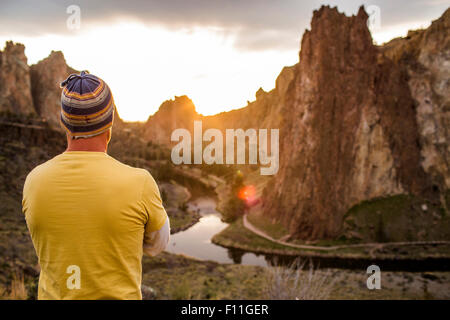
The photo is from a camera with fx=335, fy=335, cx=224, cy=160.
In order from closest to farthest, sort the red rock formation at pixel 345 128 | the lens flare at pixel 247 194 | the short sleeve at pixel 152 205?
the short sleeve at pixel 152 205 → the red rock formation at pixel 345 128 → the lens flare at pixel 247 194

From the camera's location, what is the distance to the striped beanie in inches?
93.0

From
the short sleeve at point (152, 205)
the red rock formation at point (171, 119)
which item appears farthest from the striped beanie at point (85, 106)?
the red rock formation at point (171, 119)

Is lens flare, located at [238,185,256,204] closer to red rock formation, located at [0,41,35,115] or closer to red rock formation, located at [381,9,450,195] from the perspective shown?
red rock formation, located at [381,9,450,195]

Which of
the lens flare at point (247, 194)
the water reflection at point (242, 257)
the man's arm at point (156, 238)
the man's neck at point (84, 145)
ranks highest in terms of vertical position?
the man's neck at point (84, 145)

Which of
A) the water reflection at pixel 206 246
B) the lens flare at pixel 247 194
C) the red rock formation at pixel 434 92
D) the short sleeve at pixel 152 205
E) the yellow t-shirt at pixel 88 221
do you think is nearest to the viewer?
the yellow t-shirt at pixel 88 221

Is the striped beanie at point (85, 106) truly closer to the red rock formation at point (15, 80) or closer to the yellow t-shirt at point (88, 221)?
the yellow t-shirt at point (88, 221)

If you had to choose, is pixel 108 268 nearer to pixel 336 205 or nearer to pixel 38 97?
pixel 336 205

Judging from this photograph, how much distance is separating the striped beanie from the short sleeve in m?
0.55

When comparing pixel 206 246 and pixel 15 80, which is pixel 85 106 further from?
pixel 15 80

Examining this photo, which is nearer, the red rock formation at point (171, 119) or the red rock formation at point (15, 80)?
the red rock formation at point (15, 80)

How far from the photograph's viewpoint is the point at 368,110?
47.1 metres

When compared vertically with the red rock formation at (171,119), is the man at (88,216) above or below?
below

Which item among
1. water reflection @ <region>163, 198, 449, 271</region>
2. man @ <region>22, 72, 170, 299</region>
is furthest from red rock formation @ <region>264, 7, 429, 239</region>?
man @ <region>22, 72, 170, 299</region>

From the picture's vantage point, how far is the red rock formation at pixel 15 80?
300 feet
